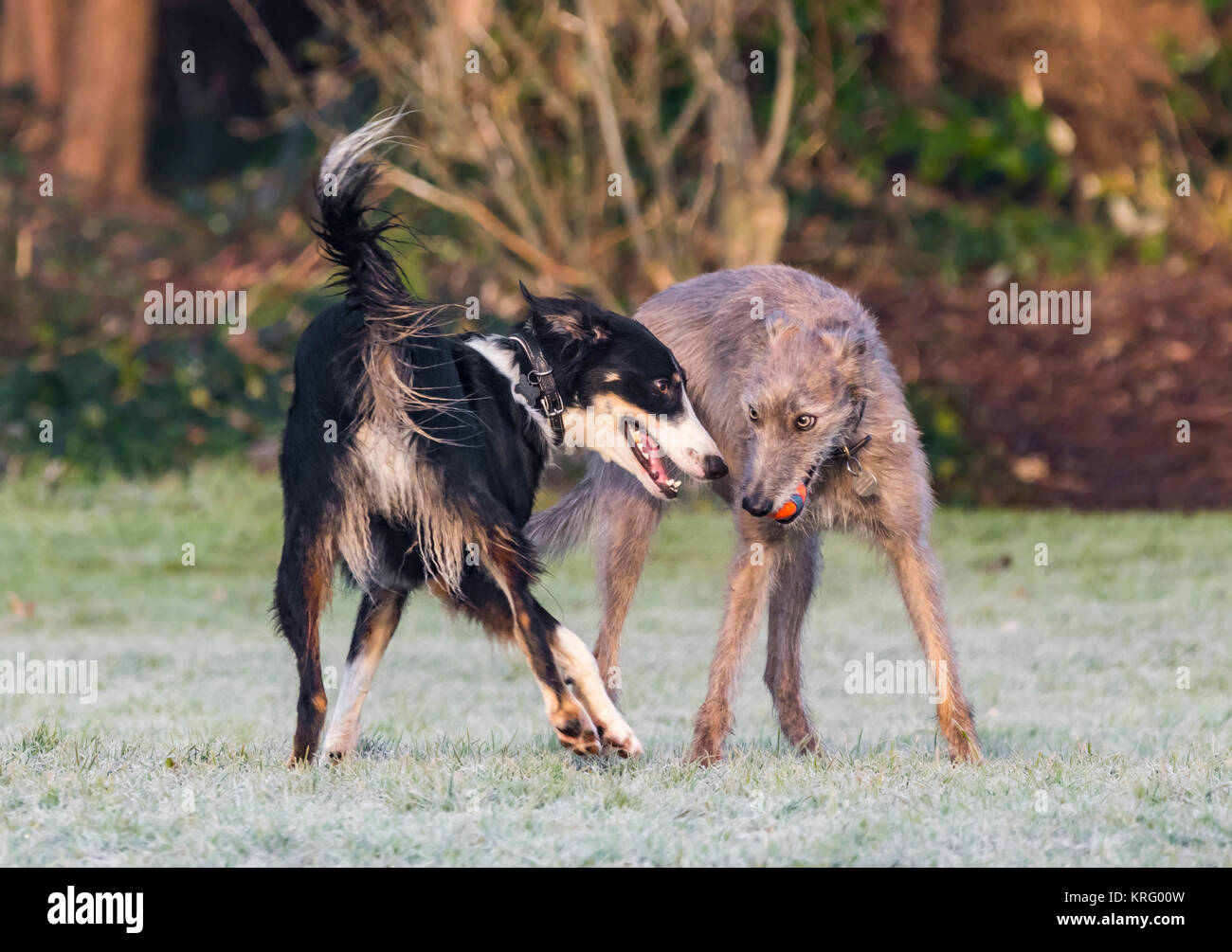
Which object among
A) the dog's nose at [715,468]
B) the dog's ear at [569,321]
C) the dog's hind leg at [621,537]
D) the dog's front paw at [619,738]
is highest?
the dog's ear at [569,321]

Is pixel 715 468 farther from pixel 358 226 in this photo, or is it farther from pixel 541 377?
pixel 358 226

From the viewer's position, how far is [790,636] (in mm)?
6496

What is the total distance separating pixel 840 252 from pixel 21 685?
10.2 m

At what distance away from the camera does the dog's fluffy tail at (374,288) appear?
5320mm

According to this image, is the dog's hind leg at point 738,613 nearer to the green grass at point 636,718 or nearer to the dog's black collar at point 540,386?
the green grass at point 636,718

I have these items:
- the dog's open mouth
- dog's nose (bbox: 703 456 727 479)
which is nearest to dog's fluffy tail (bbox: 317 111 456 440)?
the dog's open mouth

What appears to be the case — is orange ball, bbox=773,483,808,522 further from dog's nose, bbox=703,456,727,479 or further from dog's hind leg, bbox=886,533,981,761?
dog's hind leg, bbox=886,533,981,761

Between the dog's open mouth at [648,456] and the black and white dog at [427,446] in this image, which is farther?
the dog's open mouth at [648,456]

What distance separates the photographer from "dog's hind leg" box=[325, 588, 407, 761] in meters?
5.77

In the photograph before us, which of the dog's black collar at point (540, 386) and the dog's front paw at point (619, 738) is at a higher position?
the dog's black collar at point (540, 386)

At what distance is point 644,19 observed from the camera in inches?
544

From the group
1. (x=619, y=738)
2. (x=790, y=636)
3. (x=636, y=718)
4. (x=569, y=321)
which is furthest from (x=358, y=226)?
(x=636, y=718)

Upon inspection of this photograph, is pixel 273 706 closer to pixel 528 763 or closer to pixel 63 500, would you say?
pixel 528 763

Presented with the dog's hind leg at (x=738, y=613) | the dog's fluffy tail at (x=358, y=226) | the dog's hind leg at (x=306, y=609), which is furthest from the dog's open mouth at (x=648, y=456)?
the dog's hind leg at (x=306, y=609)
